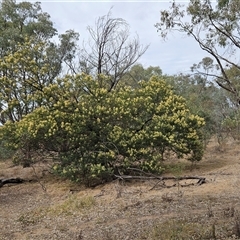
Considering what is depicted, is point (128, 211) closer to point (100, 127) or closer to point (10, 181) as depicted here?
point (100, 127)

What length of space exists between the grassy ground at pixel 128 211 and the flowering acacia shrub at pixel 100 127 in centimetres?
77

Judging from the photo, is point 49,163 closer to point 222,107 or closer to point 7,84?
point 7,84

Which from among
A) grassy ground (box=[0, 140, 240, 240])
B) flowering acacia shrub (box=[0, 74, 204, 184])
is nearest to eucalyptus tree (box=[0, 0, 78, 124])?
flowering acacia shrub (box=[0, 74, 204, 184])

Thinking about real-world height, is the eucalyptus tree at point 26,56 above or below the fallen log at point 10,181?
above

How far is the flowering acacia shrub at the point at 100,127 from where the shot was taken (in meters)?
11.3

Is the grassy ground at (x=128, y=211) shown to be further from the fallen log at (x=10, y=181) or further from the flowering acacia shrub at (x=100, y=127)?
the flowering acacia shrub at (x=100, y=127)

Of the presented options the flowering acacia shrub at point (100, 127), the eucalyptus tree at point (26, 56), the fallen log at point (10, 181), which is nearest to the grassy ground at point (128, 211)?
the fallen log at point (10, 181)

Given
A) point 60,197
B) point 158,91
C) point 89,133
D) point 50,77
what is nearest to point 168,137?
point 158,91

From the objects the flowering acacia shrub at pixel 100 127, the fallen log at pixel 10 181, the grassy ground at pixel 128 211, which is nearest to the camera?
the grassy ground at pixel 128 211

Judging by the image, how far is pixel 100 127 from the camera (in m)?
11.5

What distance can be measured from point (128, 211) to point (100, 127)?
4.31 meters

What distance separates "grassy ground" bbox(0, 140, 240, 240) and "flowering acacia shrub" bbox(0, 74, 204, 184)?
0.77 m

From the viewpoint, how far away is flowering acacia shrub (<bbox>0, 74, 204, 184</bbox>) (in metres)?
11.3

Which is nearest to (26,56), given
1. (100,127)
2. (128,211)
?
(100,127)
